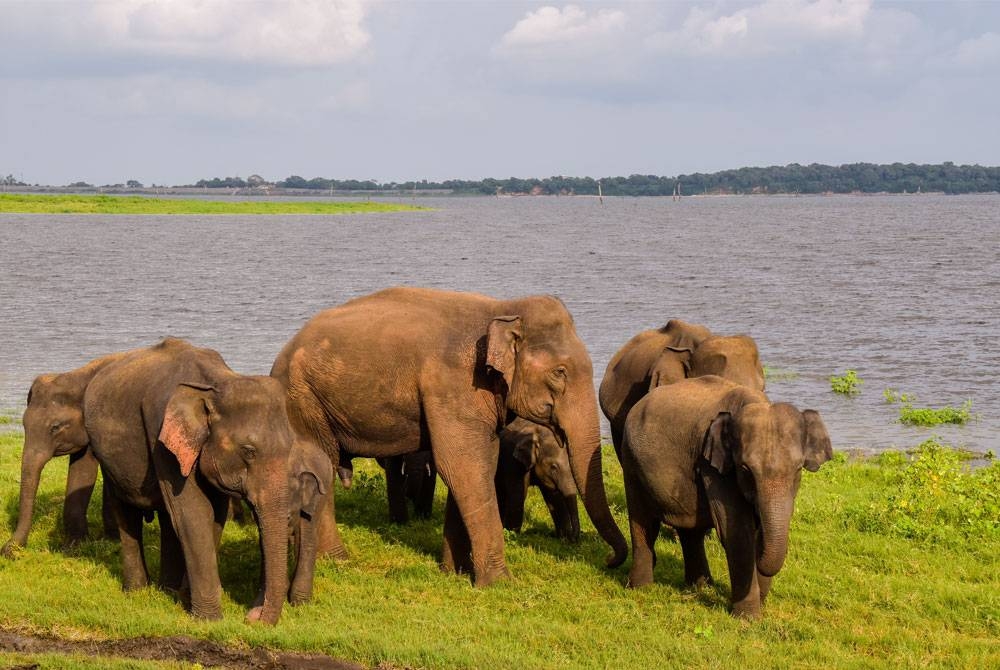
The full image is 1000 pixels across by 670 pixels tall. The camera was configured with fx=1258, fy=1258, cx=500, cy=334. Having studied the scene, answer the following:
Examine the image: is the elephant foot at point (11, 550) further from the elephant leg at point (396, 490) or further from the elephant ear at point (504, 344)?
the elephant ear at point (504, 344)

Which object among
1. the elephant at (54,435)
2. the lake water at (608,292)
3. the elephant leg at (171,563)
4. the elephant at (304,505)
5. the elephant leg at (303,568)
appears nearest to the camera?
the elephant at (304,505)

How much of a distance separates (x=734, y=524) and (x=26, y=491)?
7.04 meters

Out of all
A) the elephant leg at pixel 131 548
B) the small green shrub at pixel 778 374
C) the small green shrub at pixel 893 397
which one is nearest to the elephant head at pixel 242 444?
the elephant leg at pixel 131 548

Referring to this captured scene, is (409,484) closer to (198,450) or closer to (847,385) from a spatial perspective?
(198,450)

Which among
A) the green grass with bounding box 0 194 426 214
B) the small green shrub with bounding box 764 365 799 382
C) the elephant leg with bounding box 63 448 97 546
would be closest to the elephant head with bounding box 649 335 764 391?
the elephant leg with bounding box 63 448 97 546

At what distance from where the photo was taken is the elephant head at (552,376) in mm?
11281

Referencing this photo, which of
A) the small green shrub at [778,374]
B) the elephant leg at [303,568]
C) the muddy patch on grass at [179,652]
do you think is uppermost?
the elephant leg at [303,568]

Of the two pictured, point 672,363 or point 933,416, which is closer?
point 672,363

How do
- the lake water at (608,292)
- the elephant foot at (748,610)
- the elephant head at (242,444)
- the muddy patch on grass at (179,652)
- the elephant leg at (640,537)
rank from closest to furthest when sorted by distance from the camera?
the muddy patch on grass at (179,652)
the elephant head at (242,444)
the elephant foot at (748,610)
the elephant leg at (640,537)
the lake water at (608,292)

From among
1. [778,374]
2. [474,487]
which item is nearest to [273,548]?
[474,487]

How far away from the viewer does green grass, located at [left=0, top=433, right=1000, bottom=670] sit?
9562mm

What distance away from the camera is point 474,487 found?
459 inches

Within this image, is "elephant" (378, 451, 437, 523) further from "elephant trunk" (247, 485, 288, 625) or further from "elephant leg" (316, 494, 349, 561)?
"elephant trunk" (247, 485, 288, 625)

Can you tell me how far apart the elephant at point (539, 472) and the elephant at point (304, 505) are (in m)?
2.96
